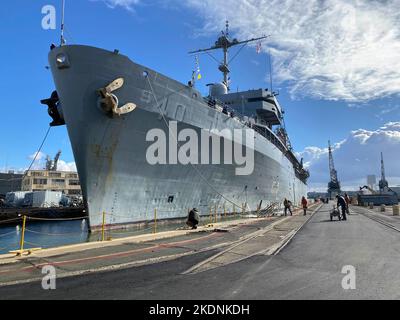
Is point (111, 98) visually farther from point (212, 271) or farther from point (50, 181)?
point (50, 181)

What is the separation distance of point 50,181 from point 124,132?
6580 cm

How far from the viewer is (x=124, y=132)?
14406 mm

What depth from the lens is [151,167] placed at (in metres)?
15.7

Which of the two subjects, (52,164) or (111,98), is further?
(52,164)

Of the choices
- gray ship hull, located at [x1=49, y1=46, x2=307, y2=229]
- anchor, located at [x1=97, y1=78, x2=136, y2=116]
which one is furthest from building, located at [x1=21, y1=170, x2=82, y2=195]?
anchor, located at [x1=97, y1=78, x2=136, y2=116]

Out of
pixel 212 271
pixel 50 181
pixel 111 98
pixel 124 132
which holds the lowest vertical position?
pixel 212 271

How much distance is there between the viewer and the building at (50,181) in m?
70.1

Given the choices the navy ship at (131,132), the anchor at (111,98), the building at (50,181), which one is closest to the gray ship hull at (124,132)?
the navy ship at (131,132)

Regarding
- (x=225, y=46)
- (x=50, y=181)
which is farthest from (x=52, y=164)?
(x=225, y=46)

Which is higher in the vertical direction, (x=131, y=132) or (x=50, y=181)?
(x=50, y=181)
